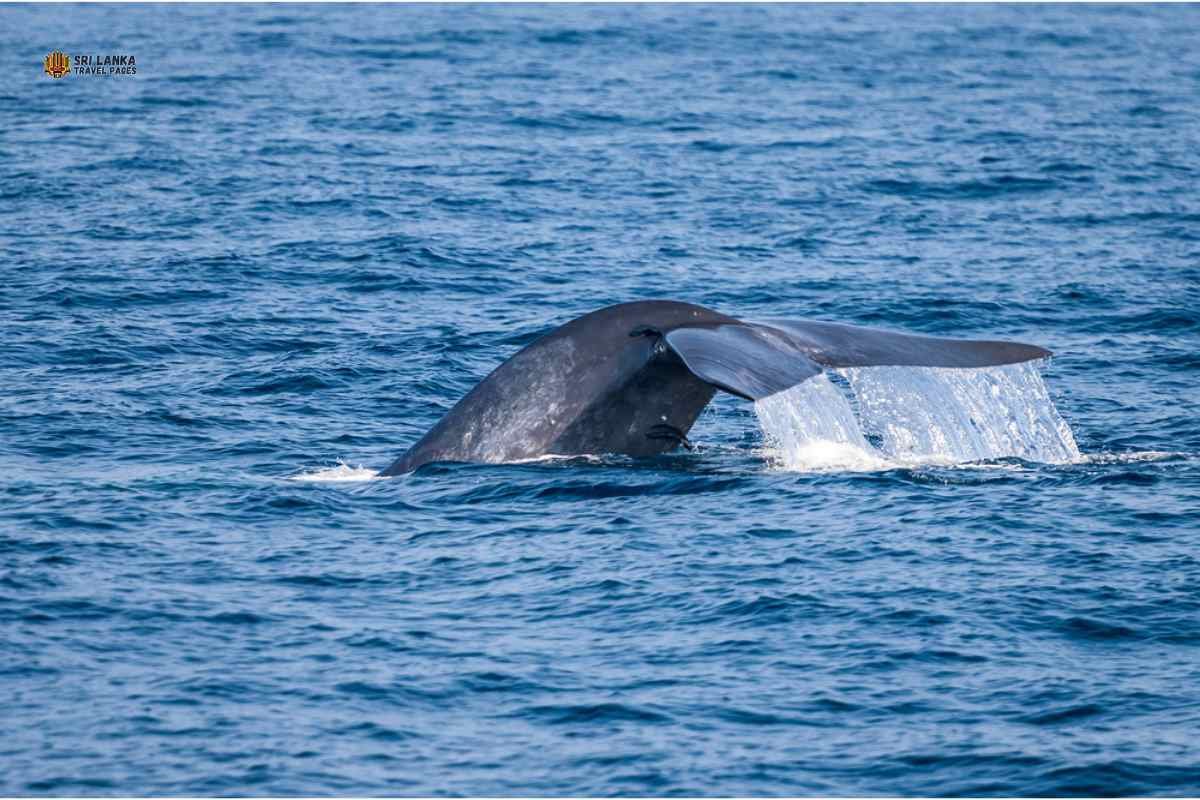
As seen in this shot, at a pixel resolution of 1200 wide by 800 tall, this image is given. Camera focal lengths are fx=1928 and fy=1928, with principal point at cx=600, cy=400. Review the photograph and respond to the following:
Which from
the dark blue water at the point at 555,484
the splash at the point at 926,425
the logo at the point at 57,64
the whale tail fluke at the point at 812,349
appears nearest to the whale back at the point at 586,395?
the dark blue water at the point at 555,484

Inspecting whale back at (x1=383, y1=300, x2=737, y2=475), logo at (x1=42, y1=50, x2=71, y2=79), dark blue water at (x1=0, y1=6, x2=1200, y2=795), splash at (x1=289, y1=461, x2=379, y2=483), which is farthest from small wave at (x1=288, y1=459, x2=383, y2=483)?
logo at (x1=42, y1=50, x2=71, y2=79)

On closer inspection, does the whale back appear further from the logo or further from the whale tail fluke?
the logo

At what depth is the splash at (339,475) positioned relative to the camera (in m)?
14.7

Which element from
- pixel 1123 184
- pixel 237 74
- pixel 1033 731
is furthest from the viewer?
pixel 237 74

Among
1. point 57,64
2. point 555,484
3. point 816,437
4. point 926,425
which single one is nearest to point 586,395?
point 555,484

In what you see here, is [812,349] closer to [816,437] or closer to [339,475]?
[816,437]

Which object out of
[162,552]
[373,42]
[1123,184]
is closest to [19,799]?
[162,552]

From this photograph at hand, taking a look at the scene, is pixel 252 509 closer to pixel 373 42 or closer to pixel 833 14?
pixel 373 42

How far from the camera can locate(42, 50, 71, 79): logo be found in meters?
42.1

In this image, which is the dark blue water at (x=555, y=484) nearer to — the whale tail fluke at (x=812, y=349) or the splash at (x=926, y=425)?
the splash at (x=926, y=425)

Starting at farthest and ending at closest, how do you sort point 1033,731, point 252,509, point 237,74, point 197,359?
point 237,74 < point 197,359 < point 252,509 < point 1033,731

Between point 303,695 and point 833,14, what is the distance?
52.4 m

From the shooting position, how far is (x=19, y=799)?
925cm

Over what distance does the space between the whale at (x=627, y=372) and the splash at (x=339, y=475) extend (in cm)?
73
